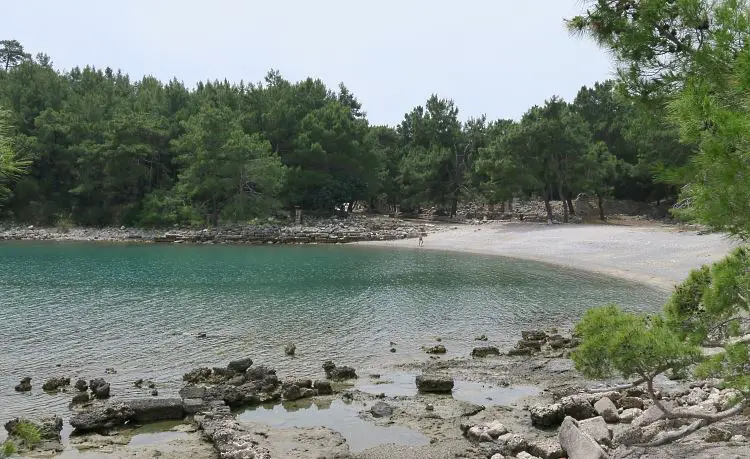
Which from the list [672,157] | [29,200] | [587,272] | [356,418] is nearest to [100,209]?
[29,200]

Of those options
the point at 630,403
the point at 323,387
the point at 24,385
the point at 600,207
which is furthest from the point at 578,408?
the point at 600,207

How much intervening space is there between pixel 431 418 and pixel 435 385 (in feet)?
6.50

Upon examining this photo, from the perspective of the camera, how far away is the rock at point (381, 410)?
12680mm

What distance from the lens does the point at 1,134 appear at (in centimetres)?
569

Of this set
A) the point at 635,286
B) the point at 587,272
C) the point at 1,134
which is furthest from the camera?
the point at 587,272

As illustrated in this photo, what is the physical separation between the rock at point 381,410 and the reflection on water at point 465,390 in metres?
1.11

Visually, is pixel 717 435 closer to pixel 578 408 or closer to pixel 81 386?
pixel 578 408

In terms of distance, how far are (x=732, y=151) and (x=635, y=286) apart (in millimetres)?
27299

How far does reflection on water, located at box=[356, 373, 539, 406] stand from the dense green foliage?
137ft

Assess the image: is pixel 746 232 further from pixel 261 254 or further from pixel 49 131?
pixel 49 131

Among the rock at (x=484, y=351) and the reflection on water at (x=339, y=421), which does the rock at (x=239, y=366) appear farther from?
the rock at (x=484, y=351)

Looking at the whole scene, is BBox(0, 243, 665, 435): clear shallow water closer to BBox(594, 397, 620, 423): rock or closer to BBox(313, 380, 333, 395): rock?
BBox(313, 380, 333, 395): rock

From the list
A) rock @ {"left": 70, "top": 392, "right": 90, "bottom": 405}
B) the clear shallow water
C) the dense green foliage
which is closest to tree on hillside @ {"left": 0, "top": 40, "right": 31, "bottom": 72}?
the dense green foliage

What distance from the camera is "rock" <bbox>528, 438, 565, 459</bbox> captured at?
375 inches
